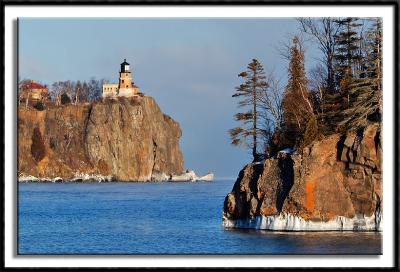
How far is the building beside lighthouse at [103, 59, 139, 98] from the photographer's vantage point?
502ft

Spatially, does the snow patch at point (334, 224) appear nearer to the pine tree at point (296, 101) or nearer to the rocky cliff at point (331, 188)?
the rocky cliff at point (331, 188)

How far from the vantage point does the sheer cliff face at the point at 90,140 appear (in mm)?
145375

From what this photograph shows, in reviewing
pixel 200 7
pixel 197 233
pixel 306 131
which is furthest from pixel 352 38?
pixel 200 7

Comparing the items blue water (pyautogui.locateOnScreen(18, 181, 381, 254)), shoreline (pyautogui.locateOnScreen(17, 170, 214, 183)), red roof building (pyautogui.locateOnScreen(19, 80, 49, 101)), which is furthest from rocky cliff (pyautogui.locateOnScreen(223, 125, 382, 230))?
red roof building (pyautogui.locateOnScreen(19, 80, 49, 101))

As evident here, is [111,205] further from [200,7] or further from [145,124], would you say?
[145,124]

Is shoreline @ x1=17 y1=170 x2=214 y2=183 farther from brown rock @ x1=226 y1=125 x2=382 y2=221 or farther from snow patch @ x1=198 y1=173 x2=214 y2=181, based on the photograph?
brown rock @ x1=226 y1=125 x2=382 y2=221

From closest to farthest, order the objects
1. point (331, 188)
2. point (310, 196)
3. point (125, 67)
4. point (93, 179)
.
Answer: point (310, 196) < point (331, 188) < point (93, 179) < point (125, 67)

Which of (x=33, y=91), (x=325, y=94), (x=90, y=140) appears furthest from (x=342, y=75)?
(x=33, y=91)

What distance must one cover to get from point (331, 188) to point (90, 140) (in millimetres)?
114285

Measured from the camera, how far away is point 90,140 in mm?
146875

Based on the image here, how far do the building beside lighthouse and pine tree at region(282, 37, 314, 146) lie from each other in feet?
361

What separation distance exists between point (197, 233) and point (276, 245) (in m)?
8.07

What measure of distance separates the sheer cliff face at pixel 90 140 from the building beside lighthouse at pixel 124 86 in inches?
150

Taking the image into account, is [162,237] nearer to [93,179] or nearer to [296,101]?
[296,101]
